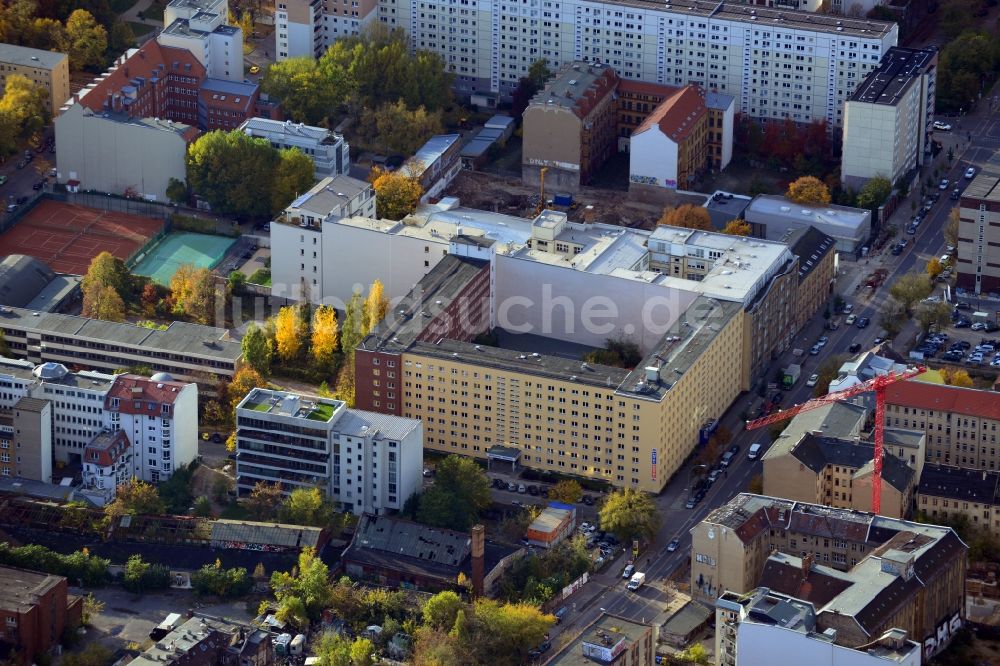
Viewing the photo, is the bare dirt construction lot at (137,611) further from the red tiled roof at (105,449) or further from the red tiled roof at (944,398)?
the red tiled roof at (944,398)

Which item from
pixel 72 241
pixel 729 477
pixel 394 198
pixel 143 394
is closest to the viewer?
pixel 143 394

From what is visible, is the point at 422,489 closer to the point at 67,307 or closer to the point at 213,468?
the point at 213,468

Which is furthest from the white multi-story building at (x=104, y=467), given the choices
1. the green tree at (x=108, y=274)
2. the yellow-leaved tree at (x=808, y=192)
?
the yellow-leaved tree at (x=808, y=192)

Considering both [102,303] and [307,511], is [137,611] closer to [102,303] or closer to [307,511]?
[307,511]


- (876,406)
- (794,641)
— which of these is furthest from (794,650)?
(876,406)

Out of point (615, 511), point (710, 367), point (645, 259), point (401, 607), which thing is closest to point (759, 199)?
point (645, 259)

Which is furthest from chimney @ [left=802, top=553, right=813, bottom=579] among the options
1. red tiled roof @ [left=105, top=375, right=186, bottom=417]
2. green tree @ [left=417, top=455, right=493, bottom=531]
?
red tiled roof @ [left=105, top=375, right=186, bottom=417]
